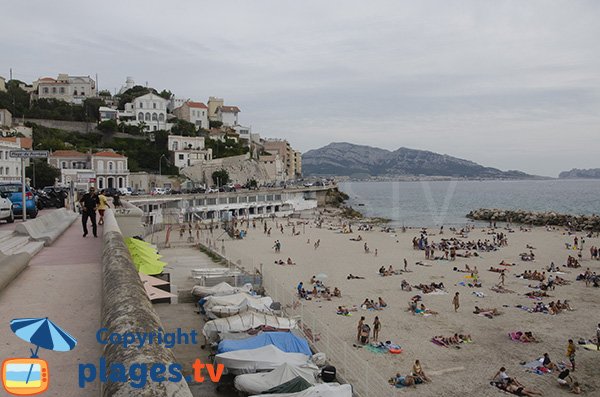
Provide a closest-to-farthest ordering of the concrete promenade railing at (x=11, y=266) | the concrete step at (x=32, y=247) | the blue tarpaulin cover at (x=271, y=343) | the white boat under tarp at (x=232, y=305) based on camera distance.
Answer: the concrete promenade railing at (x=11, y=266), the concrete step at (x=32, y=247), the blue tarpaulin cover at (x=271, y=343), the white boat under tarp at (x=232, y=305)

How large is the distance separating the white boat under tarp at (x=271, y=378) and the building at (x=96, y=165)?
155ft

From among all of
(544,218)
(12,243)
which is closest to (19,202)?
(12,243)

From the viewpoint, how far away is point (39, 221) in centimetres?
1241

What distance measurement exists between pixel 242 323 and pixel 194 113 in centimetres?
7696

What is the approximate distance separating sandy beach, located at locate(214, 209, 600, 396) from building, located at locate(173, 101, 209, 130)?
48.7 metres

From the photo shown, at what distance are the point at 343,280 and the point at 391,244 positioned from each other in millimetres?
16158

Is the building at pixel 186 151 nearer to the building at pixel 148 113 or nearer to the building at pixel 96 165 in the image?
the building at pixel 148 113

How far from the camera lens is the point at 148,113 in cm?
7938

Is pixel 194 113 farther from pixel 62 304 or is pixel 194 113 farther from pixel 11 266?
pixel 62 304

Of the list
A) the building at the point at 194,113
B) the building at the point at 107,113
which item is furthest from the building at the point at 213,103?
the building at the point at 107,113

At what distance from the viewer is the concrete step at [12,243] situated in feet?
29.3

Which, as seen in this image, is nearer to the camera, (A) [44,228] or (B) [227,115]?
(A) [44,228]

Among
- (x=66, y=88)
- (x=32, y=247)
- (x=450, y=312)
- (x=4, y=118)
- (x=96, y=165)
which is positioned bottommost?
(x=450, y=312)

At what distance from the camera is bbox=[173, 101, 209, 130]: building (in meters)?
84.4
